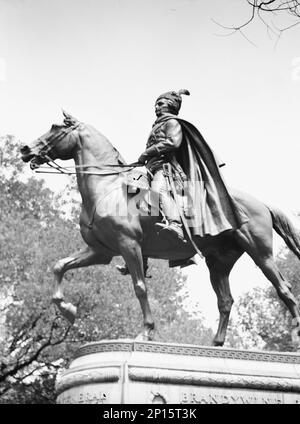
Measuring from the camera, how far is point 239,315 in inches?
1355

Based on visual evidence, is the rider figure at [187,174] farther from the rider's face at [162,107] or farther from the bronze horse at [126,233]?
the bronze horse at [126,233]

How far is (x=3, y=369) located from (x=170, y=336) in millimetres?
6541

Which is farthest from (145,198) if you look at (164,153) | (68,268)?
(68,268)

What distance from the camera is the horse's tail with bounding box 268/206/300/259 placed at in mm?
11969

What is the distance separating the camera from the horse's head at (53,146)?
11.4m

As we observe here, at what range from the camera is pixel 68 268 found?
36.4ft

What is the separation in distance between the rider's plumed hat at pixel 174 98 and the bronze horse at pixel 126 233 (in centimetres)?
136

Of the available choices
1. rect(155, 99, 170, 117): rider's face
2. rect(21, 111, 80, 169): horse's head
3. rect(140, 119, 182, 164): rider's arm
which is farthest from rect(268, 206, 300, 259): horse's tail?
rect(21, 111, 80, 169): horse's head

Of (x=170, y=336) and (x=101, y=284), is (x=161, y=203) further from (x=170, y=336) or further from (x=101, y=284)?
(x=170, y=336)

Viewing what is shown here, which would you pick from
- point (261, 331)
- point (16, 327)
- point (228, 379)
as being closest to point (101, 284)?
point (16, 327)

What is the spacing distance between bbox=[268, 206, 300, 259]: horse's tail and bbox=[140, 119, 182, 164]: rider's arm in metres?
2.07

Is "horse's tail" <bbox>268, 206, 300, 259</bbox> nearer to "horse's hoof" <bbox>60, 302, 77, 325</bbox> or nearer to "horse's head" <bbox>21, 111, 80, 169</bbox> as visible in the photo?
"horse's head" <bbox>21, 111, 80, 169</bbox>

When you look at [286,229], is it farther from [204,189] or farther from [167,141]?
[167,141]

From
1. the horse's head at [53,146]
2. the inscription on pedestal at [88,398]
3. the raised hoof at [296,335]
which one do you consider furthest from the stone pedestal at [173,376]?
the horse's head at [53,146]
